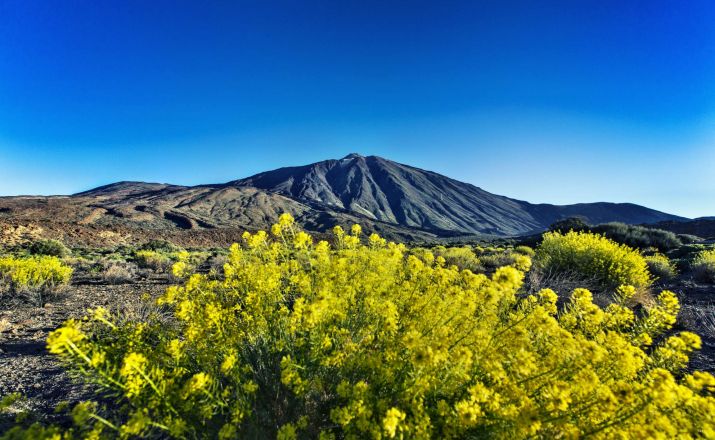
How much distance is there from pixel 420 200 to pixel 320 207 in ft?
182

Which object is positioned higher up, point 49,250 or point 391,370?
point 391,370

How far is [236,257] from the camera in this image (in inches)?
188

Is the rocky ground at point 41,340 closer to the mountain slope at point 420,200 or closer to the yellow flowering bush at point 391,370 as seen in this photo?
the yellow flowering bush at point 391,370

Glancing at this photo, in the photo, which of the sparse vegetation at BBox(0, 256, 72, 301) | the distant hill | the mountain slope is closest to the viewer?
the sparse vegetation at BBox(0, 256, 72, 301)

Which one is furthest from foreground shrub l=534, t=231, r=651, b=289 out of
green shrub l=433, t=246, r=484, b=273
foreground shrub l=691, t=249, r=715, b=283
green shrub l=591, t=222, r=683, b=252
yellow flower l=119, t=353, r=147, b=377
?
green shrub l=591, t=222, r=683, b=252

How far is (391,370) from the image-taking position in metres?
2.78

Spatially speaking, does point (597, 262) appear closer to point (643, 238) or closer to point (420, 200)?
point (643, 238)

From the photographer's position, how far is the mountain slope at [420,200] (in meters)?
125

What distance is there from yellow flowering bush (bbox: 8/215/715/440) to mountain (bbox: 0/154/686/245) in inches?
1477

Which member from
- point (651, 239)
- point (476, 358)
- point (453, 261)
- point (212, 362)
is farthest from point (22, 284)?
point (651, 239)

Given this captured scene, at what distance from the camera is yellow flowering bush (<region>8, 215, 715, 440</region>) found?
7.00ft

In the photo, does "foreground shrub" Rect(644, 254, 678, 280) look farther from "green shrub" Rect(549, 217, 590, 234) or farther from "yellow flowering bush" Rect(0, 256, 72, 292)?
"yellow flowering bush" Rect(0, 256, 72, 292)

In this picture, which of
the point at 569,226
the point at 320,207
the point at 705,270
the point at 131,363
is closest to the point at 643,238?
the point at 705,270

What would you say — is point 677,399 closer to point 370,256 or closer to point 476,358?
point 476,358
